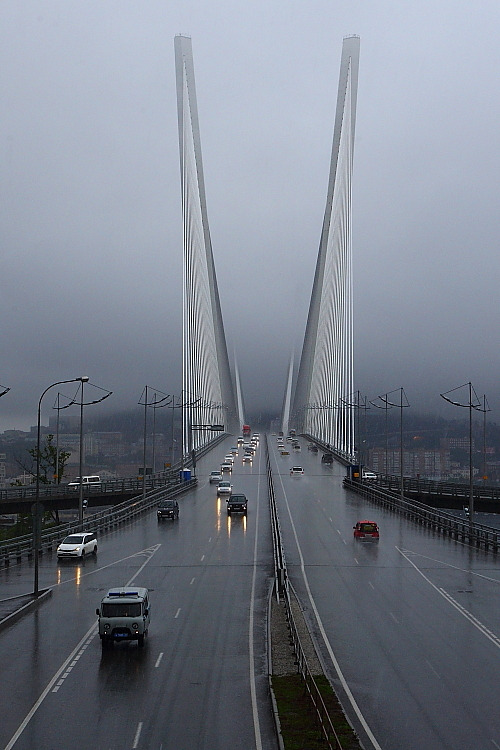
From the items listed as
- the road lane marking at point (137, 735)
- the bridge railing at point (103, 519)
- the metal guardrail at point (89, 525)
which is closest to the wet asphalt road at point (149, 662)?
the road lane marking at point (137, 735)

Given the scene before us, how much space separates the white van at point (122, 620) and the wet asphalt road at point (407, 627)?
420 centimetres

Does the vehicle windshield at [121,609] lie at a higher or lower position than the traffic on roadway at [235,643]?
higher

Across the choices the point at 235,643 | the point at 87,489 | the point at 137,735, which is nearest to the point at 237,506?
the point at 87,489

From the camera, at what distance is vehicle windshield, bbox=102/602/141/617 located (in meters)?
20.3

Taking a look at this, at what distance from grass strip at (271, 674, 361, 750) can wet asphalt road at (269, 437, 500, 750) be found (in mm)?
338

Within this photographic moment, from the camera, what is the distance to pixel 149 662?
18.7m

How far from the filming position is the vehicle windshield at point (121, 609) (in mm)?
20344

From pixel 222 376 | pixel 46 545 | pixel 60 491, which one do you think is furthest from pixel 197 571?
pixel 222 376

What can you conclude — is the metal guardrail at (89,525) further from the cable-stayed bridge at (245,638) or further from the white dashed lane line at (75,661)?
the white dashed lane line at (75,661)

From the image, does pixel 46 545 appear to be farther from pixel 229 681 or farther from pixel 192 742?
pixel 192 742

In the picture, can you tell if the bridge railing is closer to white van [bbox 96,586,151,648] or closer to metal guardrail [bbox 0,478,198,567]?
metal guardrail [bbox 0,478,198,567]

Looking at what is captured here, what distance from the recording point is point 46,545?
129ft

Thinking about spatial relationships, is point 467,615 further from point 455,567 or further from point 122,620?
point 455,567

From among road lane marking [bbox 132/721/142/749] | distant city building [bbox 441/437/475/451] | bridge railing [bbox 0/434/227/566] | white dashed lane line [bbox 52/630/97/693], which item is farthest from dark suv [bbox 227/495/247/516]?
distant city building [bbox 441/437/475/451]
